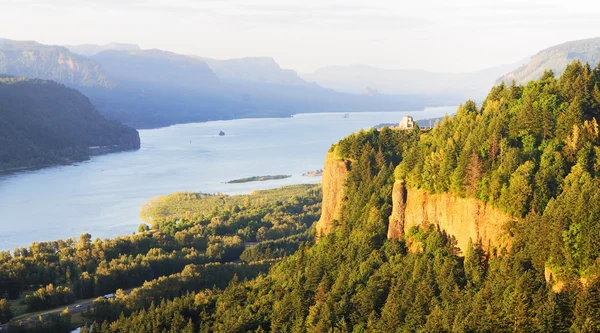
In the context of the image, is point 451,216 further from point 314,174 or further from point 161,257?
point 314,174

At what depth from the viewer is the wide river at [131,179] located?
77.1 meters

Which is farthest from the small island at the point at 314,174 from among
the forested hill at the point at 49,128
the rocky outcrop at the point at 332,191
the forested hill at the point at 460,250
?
the forested hill at the point at 460,250

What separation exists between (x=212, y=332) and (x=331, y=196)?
932 cm

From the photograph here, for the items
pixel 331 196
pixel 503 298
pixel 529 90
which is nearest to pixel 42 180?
pixel 331 196

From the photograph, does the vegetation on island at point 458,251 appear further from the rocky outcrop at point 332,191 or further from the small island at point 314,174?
the small island at point 314,174

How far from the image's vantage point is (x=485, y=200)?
27.9 metres

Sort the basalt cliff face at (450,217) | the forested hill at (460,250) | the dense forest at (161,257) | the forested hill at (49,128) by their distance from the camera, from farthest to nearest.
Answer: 1. the forested hill at (49,128)
2. the dense forest at (161,257)
3. the basalt cliff face at (450,217)
4. the forested hill at (460,250)

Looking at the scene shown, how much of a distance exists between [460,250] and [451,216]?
4.30 feet

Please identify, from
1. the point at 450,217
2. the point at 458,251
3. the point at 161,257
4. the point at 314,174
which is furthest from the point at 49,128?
the point at 458,251

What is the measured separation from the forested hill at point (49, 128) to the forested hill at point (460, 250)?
3763 inches

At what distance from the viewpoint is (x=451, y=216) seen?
29609 mm

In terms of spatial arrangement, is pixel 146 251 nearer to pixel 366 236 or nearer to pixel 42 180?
pixel 366 236

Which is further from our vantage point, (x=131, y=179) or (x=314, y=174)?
(x=131, y=179)

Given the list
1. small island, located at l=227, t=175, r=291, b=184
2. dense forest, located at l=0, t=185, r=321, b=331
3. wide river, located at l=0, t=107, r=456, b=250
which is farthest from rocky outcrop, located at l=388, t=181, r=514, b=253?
small island, located at l=227, t=175, r=291, b=184
